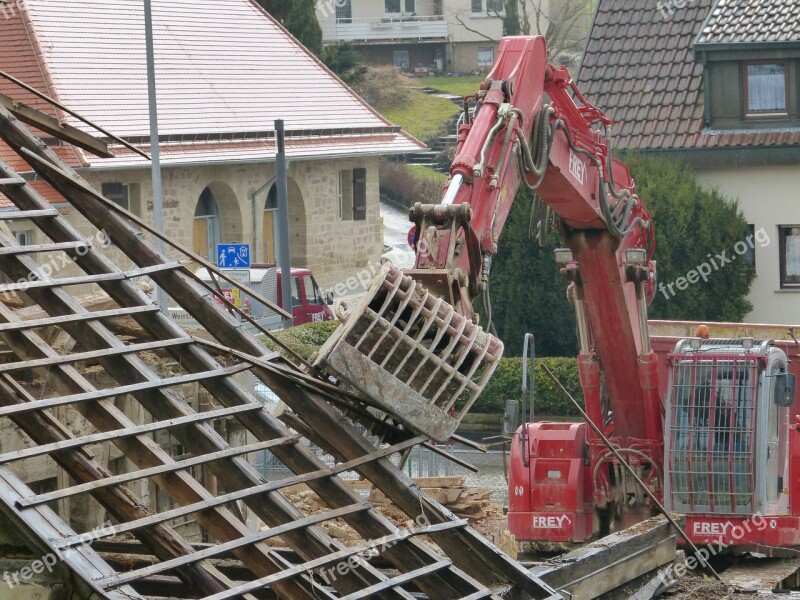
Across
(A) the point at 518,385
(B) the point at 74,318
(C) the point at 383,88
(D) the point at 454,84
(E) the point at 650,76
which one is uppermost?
(D) the point at 454,84

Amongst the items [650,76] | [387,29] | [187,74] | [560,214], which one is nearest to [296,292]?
[187,74]

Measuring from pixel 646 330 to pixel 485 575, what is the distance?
601cm

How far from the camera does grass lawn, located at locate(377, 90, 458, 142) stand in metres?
54.5

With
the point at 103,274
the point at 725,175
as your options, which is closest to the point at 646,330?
the point at 103,274

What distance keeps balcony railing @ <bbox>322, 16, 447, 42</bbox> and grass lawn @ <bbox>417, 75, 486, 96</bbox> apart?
2372 millimetres

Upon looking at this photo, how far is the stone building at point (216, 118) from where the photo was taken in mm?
32406

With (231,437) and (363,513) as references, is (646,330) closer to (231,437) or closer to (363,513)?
(231,437)

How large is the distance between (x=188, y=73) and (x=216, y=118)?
1.96 metres

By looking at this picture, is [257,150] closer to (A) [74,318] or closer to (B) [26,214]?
(B) [26,214]

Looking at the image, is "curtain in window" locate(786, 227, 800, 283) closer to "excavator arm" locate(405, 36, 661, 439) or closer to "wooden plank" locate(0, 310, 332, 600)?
"excavator arm" locate(405, 36, 661, 439)

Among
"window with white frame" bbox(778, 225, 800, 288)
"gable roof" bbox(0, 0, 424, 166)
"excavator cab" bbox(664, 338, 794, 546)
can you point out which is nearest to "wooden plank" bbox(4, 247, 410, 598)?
"excavator cab" bbox(664, 338, 794, 546)

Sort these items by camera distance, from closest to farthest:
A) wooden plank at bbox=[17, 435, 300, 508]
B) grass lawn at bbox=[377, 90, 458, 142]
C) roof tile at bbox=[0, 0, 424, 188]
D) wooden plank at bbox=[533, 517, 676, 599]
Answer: wooden plank at bbox=[17, 435, 300, 508]
wooden plank at bbox=[533, 517, 676, 599]
roof tile at bbox=[0, 0, 424, 188]
grass lawn at bbox=[377, 90, 458, 142]

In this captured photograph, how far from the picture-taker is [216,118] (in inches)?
1390

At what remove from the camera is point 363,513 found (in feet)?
28.8
